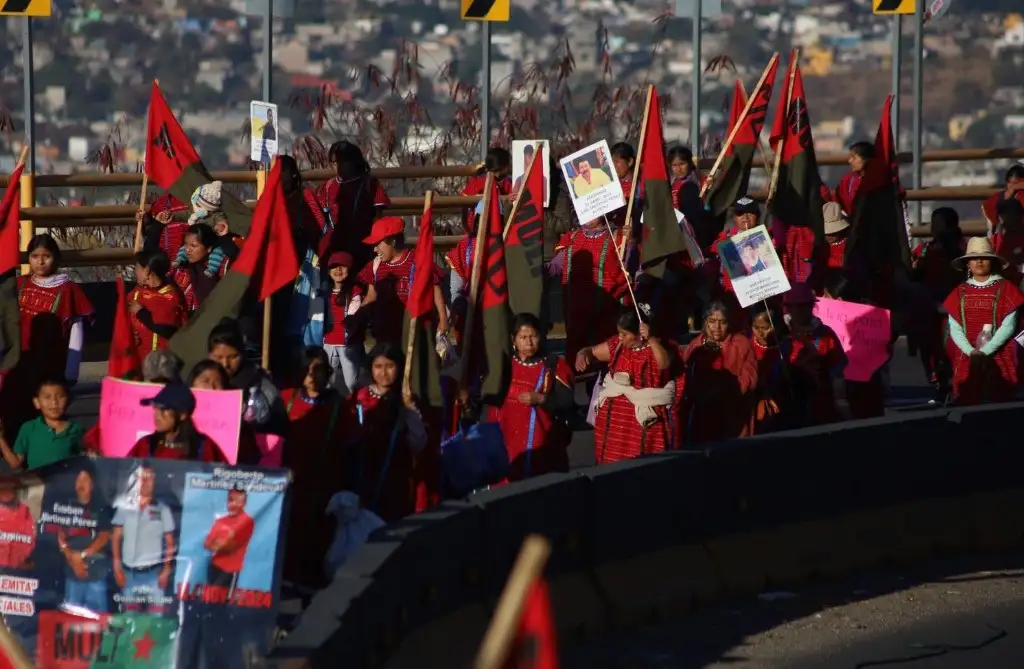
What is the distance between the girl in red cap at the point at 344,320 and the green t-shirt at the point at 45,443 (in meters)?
3.51

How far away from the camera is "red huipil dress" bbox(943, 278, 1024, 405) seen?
48.9ft

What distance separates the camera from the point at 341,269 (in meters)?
14.4

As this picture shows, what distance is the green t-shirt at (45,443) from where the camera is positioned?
10.8 metres

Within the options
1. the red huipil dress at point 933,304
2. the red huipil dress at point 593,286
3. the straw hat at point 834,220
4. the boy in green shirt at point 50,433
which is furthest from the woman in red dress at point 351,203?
the red huipil dress at point 933,304

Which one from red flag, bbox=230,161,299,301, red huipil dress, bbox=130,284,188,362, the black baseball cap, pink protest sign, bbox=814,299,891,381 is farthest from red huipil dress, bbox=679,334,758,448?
the black baseball cap

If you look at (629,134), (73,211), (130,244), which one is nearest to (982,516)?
(73,211)

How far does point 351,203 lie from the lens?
1502 centimetres

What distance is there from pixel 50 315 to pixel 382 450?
11.6 feet

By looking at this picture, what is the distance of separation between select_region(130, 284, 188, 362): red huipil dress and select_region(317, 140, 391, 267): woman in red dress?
1.65m

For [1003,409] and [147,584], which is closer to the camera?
[147,584]

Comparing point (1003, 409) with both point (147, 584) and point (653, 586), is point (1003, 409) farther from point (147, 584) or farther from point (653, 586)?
point (147, 584)

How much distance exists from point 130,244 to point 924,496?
1022cm

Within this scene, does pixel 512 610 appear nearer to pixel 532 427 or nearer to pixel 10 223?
pixel 532 427

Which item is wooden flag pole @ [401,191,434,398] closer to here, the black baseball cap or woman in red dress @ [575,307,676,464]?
woman in red dress @ [575,307,676,464]
